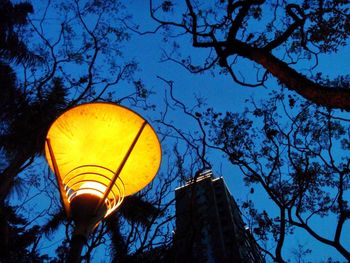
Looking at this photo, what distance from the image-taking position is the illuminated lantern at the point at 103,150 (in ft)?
7.11

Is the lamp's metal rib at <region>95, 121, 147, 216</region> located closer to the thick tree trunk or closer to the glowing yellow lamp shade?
the glowing yellow lamp shade

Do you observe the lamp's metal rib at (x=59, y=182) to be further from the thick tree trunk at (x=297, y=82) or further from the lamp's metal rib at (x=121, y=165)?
the thick tree trunk at (x=297, y=82)

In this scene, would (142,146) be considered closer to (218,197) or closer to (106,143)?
(106,143)

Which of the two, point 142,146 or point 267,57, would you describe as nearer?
point 142,146

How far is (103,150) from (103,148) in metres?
0.01

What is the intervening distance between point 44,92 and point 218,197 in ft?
128

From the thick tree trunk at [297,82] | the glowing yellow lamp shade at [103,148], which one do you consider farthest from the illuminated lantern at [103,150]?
the thick tree trunk at [297,82]

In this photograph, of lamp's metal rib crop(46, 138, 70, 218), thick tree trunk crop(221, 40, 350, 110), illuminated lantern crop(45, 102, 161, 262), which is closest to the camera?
lamp's metal rib crop(46, 138, 70, 218)

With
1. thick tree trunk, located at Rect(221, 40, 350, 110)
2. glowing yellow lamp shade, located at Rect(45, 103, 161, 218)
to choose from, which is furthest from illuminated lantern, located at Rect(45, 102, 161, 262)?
thick tree trunk, located at Rect(221, 40, 350, 110)

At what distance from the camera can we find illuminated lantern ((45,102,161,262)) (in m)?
2.17

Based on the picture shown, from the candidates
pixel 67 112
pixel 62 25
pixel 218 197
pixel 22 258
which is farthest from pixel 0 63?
pixel 218 197

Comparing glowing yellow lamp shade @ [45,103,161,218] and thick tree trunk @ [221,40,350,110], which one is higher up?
thick tree trunk @ [221,40,350,110]

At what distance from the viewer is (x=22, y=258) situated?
26.3ft

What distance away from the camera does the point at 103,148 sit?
7.43 ft
